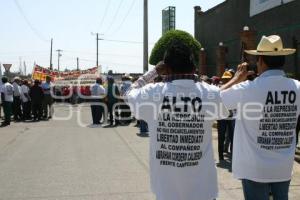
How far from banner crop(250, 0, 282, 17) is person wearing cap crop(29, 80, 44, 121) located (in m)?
10.1

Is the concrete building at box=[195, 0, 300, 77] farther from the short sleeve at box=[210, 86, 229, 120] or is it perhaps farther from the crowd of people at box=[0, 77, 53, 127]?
the short sleeve at box=[210, 86, 229, 120]

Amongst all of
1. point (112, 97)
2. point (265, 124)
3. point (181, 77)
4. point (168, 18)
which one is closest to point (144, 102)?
point (181, 77)

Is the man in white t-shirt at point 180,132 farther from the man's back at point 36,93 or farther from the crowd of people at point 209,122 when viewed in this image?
the man's back at point 36,93

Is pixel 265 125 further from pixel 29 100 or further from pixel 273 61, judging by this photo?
pixel 29 100

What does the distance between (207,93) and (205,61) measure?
2767 cm

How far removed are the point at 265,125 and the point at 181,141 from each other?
0.82m

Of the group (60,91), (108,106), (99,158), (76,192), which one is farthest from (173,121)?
(60,91)

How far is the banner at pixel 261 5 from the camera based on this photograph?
20.9 meters

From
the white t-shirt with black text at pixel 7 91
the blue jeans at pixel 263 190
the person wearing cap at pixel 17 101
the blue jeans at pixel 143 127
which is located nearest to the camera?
the blue jeans at pixel 263 190

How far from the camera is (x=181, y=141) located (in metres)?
3.58

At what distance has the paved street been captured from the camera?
7309 mm

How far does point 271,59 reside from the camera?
13.5 ft

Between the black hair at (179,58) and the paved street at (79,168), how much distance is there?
3.73m

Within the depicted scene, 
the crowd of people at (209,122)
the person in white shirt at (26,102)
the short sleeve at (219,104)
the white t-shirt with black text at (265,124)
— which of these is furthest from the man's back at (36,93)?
the short sleeve at (219,104)
